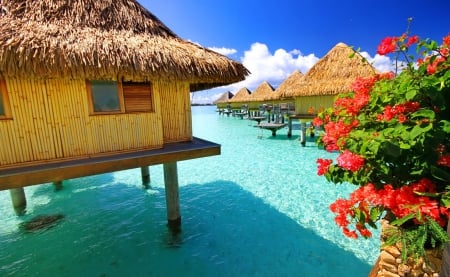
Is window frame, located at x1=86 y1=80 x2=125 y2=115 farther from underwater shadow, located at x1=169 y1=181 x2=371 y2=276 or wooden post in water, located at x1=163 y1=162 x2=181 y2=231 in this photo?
underwater shadow, located at x1=169 y1=181 x2=371 y2=276

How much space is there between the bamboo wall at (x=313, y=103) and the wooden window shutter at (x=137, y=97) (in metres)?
9.09

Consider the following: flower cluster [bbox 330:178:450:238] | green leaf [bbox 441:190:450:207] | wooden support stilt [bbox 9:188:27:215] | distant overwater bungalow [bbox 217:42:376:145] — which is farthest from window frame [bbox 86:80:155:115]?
distant overwater bungalow [bbox 217:42:376:145]

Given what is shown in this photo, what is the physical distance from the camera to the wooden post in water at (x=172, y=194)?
4883 mm

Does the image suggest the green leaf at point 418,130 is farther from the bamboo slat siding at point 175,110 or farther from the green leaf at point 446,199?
the bamboo slat siding at point 175,110

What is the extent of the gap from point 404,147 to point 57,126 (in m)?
4.44

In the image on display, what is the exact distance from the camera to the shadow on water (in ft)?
12.8

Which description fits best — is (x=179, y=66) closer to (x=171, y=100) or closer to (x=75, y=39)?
(x=171, y=100)

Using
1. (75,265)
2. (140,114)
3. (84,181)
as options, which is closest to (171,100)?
(140,114)

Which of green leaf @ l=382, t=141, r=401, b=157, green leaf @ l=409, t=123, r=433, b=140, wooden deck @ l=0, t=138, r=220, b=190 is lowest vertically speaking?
wooden deck @ l=0, t=138, r=220, b=190

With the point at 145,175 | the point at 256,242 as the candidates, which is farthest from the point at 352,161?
the point at 145,175

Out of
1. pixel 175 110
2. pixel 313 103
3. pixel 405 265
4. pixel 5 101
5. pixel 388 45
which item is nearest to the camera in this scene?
pixel 405 265

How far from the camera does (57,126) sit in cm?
353

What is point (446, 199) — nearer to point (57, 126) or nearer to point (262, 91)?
point (57, 126)

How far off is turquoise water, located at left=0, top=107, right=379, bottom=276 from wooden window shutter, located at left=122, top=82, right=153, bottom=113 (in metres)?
2.78
